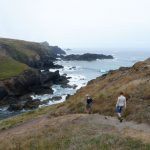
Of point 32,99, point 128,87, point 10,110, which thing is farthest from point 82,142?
point 32,99

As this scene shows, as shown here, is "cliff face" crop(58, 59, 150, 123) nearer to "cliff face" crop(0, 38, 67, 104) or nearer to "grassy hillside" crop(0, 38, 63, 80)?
"cliff face" crop(0, 38, 67, 104)

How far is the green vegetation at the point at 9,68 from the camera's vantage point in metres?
93.9

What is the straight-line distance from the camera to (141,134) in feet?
80.1

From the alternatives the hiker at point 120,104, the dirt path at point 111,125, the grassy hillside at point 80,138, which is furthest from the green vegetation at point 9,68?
the grassy hillside at point 80,138

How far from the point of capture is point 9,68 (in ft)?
345

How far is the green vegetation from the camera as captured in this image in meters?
93.9

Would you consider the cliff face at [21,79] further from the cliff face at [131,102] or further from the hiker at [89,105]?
the hiker at [89,105]

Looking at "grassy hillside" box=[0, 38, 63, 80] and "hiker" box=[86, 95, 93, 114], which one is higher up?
"hiker" box=[86, 95, 93, 114]

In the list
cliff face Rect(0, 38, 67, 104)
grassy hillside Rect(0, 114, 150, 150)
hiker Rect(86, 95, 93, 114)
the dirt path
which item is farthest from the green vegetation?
grassy hillside Rect(0, 114, 150, 150)

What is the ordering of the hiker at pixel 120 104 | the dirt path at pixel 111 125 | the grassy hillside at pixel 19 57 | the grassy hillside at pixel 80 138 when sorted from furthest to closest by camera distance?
the grassy hillside at pixel 19 57 → the hiker at pixel 120 104 → the dirt path at pixel 111 125 → the grassy hillside at pixel 80 138

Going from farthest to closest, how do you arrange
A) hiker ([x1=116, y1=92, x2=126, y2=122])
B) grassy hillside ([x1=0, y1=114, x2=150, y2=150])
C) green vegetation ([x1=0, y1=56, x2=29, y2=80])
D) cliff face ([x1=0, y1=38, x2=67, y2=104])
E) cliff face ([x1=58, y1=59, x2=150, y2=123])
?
green vegetation ([x1=0, y1=56, x2=29, y2=80]), cliff face ([x1=0, y1=38, x2=67, y2=104]), cliff face ([x1=58, y1=59, x2=150, y2=123]), hiker ([x1=116, y1=92, x2=126, y2=122]), grassy hillside ([x1=0, y1=114, x2=150, y2=150])

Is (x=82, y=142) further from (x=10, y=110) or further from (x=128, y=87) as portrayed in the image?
(x=10, y=110)

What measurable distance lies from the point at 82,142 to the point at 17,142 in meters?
5.50

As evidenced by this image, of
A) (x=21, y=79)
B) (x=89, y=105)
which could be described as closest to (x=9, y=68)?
(x=21, y=79)
